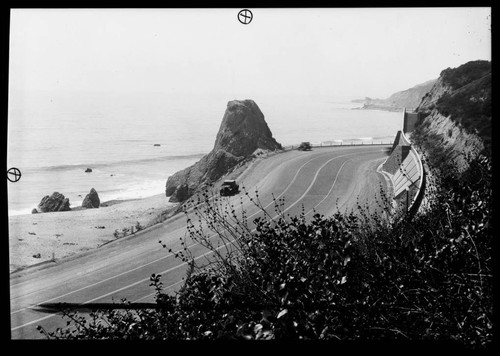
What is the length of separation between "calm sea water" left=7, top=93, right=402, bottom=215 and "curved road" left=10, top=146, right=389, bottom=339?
185 centimetres

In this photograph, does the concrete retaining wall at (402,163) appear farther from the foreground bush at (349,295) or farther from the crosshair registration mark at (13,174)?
the crosshair registration mark at (13,174)

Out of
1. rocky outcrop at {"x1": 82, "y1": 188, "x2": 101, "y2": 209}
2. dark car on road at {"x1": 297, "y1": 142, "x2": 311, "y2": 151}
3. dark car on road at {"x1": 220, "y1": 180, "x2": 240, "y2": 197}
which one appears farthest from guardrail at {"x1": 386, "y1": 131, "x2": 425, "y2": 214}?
rocky outcrop at {"x1": 82, "y1": 188, "x2": 101, "y2": 209}

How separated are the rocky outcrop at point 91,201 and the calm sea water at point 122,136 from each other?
30.5 inches

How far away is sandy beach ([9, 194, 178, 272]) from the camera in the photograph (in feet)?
56.2

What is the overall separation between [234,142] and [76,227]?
352 inches

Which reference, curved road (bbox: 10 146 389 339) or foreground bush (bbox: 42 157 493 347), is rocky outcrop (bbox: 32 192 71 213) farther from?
foreground bush (bbox: 42 157 493 347)

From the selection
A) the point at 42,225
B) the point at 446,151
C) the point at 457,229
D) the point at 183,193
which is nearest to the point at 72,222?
the point at 42,225

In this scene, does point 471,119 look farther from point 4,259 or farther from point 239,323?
point 4,259

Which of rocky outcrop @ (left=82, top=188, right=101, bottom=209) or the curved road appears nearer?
the curved road

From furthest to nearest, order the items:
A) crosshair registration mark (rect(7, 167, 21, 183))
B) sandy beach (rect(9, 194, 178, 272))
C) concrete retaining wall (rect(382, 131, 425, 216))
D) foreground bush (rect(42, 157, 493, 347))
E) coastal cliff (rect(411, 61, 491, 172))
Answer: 1. concrete retaining wall (rect(382, 131, 425, 216))
2. sandy beach (rect(9, 194, 178, 272))
3. coastal cliff (rect(411, 61, 491, 172))
4. crosshair registration mark (rect(7, 167, 21, 183))
5. foreground bush (rect(42, 157, 493, 347))

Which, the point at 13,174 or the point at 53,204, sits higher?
the point at 13,174

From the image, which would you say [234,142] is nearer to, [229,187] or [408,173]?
[229,187]

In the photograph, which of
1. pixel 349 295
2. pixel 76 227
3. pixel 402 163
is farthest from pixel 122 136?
pixel 349 295

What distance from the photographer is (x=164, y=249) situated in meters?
16.5
